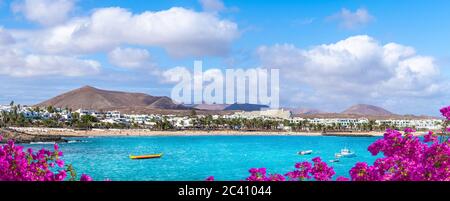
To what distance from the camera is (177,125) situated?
5546 inches

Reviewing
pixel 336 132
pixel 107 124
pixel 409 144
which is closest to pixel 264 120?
pixel 336 132

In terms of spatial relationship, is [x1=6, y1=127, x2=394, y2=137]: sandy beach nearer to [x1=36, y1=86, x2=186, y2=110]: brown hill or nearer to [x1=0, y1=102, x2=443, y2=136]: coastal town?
[x1=0, y1=102, x2=443, y2=136]: coastal town

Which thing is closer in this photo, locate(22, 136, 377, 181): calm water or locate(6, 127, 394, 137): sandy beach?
locate(22, 136, 377, 181): calm water

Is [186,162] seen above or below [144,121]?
below
